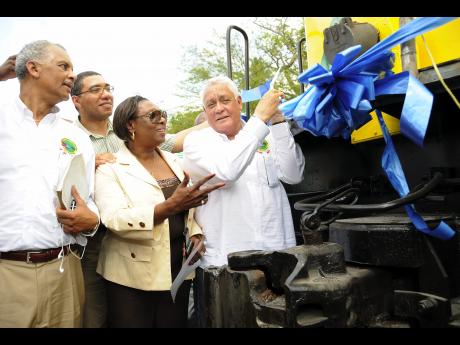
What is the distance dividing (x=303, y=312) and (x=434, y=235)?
53 centimetres

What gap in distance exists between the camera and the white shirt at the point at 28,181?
203 cm

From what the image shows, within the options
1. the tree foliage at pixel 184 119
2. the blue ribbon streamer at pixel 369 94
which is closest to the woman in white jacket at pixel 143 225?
the blue ribbon streamer at pixel 369 94

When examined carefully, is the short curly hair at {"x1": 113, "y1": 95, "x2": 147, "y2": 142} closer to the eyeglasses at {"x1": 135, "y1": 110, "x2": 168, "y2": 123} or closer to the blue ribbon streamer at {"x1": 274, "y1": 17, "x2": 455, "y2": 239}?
the eyeglasses at {"x1": 135, "y1": 110, "x2": 168, "y2": 123}

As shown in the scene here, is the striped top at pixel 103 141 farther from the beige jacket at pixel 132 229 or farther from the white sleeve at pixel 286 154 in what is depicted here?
the white sleeve at pixel 286 154

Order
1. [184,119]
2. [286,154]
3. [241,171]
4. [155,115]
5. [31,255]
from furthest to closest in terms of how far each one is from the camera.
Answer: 1. [184,119]
2. [155,115]
3. [286,154]
4. [241,171]
5. [31,255]

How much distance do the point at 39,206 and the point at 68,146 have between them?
0.41 m

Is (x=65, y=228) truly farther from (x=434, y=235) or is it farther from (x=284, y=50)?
(x=284, y=50)

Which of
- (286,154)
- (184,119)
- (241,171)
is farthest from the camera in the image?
(184,119)

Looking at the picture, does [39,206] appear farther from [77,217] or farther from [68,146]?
[68,146]

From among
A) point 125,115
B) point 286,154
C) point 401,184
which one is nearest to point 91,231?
point 125,115

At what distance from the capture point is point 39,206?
2084 mm

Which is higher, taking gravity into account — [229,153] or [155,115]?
[155,115]

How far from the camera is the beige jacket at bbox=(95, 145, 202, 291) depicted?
2189 mm

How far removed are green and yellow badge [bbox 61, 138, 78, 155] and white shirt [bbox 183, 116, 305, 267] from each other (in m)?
0.67
